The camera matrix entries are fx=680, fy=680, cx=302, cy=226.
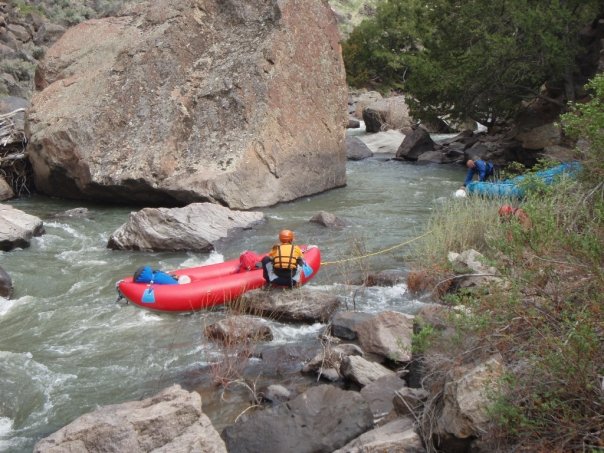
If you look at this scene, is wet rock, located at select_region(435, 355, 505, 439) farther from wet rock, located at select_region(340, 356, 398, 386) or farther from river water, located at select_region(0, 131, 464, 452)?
river water, located at select_region(0, 131, 464, 452)

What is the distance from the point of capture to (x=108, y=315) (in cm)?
725

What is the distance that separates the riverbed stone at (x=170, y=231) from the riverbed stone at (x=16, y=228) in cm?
123

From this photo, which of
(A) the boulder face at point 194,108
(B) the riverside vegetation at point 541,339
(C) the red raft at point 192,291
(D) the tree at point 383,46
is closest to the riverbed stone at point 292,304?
(C) the red raft at point 192,291

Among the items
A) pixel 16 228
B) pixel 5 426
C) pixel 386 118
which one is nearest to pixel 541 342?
pixel 5 426

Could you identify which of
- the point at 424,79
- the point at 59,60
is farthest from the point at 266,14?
the point at 424,79

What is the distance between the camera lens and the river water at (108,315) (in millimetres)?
5383

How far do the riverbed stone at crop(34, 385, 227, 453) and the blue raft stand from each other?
13.1ft

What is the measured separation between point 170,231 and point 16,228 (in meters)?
2.28

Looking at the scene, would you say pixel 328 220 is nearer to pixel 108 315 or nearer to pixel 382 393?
pixel 108 315

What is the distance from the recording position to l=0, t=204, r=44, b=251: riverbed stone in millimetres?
9703

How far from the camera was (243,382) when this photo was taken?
535 centimetres

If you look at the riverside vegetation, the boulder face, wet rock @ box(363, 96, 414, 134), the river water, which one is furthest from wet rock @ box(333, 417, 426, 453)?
wet rock @ box(363, 96, 414, 134)

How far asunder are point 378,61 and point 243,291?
29.2 m

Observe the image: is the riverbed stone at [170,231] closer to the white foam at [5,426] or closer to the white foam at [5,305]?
the white foam at [5,305]
